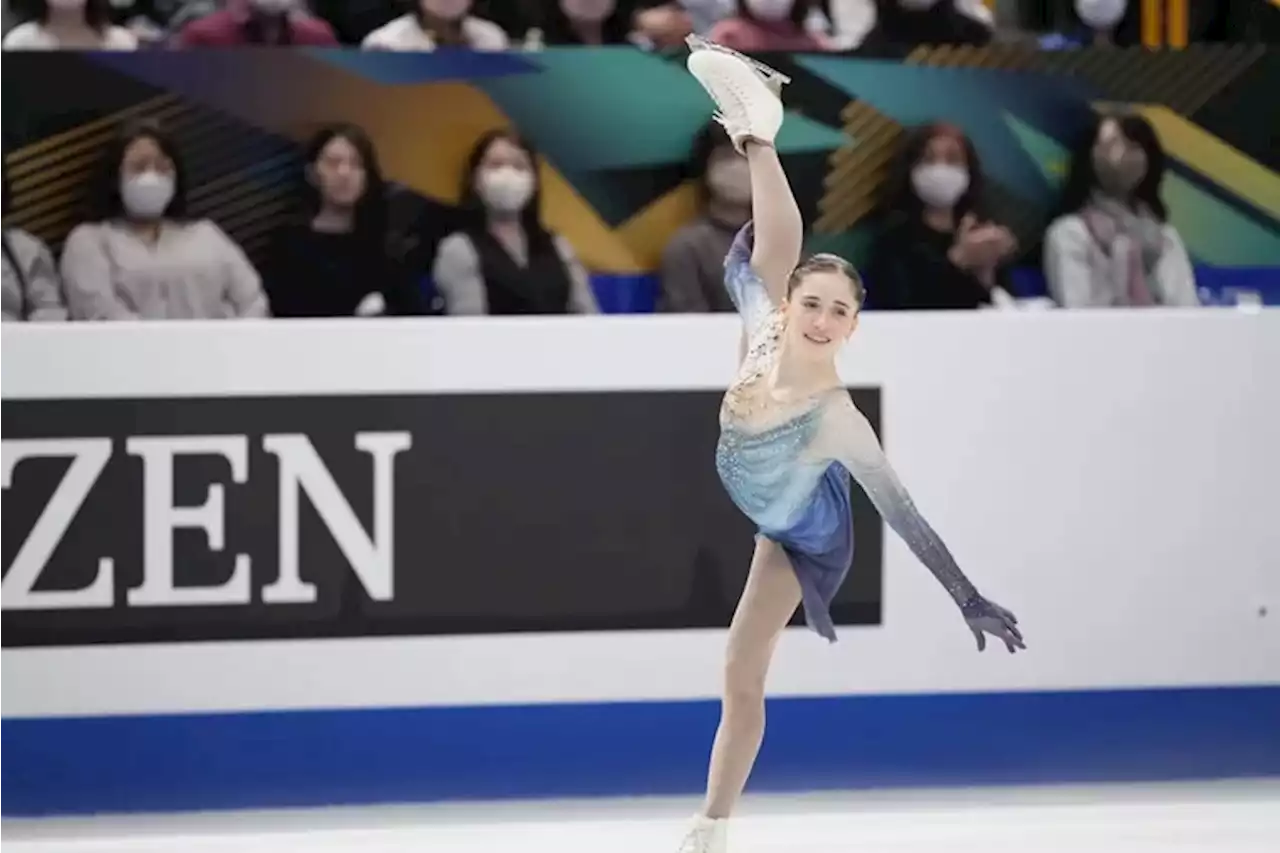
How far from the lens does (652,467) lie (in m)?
4.24

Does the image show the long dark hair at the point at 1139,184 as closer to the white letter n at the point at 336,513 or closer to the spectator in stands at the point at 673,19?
the spectator in stands at the point at 673,19

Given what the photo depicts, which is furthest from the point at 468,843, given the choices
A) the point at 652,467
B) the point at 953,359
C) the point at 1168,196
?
the point at 1168,196

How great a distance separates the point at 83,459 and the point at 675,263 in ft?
4.74

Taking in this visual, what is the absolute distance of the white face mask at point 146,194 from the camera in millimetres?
4160

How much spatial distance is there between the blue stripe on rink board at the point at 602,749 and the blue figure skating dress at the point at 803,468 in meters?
1.05

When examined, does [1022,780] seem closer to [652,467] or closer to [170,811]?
[652,467]

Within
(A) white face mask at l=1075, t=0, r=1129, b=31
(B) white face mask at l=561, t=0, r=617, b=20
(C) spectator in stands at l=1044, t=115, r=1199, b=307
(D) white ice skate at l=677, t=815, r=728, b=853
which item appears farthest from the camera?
(A) white face mask at l=1075, t=0, r=1129, b=31

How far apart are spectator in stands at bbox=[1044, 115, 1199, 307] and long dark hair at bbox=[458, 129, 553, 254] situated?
126cm

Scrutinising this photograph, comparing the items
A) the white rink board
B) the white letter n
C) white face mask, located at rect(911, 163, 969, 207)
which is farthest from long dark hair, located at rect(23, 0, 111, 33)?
white face mask, located at rect(911, 163, 969, 207)

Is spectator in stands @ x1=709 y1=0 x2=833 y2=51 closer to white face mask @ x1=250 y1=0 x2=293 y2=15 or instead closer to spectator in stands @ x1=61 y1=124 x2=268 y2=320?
white face mask @ x1=250 y1=0 x2=293 y2=15

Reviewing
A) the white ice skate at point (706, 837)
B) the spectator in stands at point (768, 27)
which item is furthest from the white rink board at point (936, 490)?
the spectator in stands at point (768, 27)

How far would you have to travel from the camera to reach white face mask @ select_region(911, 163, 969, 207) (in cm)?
441

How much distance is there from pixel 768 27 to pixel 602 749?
2090 millimetres

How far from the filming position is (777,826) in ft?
12.9
